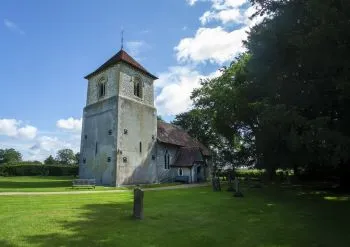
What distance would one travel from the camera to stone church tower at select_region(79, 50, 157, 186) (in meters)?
30.6

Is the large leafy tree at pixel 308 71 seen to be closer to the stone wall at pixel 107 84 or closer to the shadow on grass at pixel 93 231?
the shadow on grass at pixel 93 231

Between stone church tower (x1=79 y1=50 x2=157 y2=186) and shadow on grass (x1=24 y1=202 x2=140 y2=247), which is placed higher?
stone church tower (x1=79 y1=50 x2=157 y2=186)

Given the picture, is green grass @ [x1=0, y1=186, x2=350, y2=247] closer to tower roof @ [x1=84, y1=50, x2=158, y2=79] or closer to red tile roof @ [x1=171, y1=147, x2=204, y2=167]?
tower roof @ [x1=84, y1=50, x2=158, y2=79]

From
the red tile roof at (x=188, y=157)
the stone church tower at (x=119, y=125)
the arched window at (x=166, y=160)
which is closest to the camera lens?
the stone church tower at (x=119, y=125)

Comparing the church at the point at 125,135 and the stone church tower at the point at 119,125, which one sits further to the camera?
the church at the point at 125,135

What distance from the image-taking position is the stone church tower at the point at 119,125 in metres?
30.6

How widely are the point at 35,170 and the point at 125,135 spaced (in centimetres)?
3134

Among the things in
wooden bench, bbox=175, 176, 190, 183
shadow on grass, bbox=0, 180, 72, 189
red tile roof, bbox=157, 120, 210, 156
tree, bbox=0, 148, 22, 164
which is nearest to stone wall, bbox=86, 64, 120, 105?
red tile roof, bbox=157, 120, 210, 156

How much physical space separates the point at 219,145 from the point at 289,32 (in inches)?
1646

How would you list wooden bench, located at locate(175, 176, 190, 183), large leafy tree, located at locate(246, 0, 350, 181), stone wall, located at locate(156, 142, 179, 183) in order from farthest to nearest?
wooden bench, located at locate(175, 176, 190, 183), stone wall, located at locate(156, 142, 179, 183), large leafy tree, located at locate(246, 0, 350, 181)

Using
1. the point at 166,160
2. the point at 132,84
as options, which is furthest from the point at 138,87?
the point at 166,160

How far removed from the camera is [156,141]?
36.6m

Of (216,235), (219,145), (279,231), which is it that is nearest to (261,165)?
(279,231)

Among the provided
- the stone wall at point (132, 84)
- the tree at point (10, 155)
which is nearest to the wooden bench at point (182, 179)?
the stone wall at point (132, 84)
